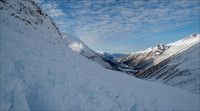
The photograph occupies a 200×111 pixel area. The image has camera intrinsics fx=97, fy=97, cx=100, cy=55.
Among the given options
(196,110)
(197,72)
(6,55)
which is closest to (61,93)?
(6,55)

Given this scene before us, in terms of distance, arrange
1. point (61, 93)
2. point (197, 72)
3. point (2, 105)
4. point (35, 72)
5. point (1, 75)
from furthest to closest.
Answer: point (197, 72), point (35, 72), point (61, 93), point (1, 75), point (2, 105)

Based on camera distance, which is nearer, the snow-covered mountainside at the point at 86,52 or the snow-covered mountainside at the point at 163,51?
the snow-covered mountainside at the point at 86,52

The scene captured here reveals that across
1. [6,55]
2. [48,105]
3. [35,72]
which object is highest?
[6,55]

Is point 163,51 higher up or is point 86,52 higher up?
point 163,51

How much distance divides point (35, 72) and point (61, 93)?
2496mm

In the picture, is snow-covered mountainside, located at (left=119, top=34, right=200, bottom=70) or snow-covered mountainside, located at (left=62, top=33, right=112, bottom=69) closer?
snow-covered mountainside, located at (left=62, top=33, right=112, bottom=69)

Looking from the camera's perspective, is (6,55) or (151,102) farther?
(151,102)

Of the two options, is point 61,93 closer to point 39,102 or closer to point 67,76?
point 39,102

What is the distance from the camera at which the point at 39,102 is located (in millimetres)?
5547

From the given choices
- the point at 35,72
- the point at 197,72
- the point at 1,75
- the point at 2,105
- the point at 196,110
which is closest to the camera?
the point at 2,105

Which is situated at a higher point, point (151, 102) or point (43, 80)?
point (43, 80)

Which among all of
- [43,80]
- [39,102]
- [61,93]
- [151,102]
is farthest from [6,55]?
[151,102]

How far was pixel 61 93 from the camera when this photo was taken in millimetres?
6422

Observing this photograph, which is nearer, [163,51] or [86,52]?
[86,52]
